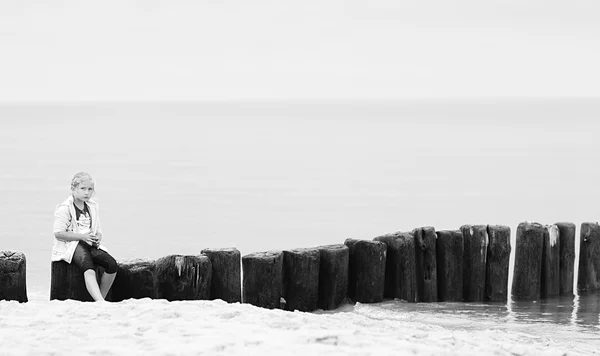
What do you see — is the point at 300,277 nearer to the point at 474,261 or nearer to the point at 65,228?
the point at 474,261

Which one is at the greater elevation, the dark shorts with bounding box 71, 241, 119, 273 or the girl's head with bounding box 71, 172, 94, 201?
the girl's head with bounding box 71, 172, 94, 201

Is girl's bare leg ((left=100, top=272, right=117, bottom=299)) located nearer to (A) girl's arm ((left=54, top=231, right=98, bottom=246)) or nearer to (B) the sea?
(A) girl's arm ((left=54, top=231, right=98, bottom=246))

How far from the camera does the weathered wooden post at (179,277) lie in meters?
8.98

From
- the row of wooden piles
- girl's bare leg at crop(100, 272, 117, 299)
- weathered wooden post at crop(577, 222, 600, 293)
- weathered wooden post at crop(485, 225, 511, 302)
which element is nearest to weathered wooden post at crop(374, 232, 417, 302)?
the row of wooden piles

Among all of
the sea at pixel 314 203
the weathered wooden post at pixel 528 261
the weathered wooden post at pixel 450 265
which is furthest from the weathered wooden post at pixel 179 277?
Result: the weathered wooden post at pixel 528 261

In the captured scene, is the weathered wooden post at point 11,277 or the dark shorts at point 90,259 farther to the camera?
the dark shorts at point 90,259

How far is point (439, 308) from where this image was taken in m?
10.2

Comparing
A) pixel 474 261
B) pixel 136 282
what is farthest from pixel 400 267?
pixel 136 282

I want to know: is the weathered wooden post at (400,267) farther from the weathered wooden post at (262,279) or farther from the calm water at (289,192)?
the weathered wooden post at (262,279)

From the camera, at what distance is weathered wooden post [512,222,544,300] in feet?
34.7

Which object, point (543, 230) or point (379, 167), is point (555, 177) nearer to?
point (379, 167)

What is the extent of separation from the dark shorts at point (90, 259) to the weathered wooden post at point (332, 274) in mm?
1971

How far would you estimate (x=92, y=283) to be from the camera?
28.1 feet

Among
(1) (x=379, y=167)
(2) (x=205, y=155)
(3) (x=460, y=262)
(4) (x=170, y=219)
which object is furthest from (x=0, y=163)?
(3) (x=460, y=262)
